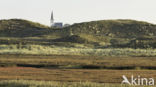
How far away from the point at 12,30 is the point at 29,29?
588 centimetres

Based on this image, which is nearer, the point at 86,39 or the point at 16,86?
the point at 16,86

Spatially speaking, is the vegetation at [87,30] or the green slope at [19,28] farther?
the green slope at [19,28]

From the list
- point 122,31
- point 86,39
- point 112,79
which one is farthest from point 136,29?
point 112,79

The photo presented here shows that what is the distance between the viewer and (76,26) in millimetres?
136625

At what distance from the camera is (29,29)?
447 feet

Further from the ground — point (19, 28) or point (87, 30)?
point (19, 28)

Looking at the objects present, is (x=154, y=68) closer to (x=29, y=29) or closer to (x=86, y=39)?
(x=86, y=39)

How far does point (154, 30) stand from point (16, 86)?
11334 centimetres

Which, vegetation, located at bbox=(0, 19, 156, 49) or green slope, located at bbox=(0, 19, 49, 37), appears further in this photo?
green slope, located at bbox=(0, 19, 49, 37)

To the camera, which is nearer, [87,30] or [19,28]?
[87,30]

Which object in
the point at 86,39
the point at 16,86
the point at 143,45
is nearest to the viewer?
the point at 16,86

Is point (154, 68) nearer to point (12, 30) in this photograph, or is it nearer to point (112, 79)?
point (112, 79)

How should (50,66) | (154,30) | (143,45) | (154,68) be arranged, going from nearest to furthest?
1. (154,68)
2. (50,66)
3. (143,45)
4. (154,30)

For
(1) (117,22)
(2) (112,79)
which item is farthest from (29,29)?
(2) (112,79)
